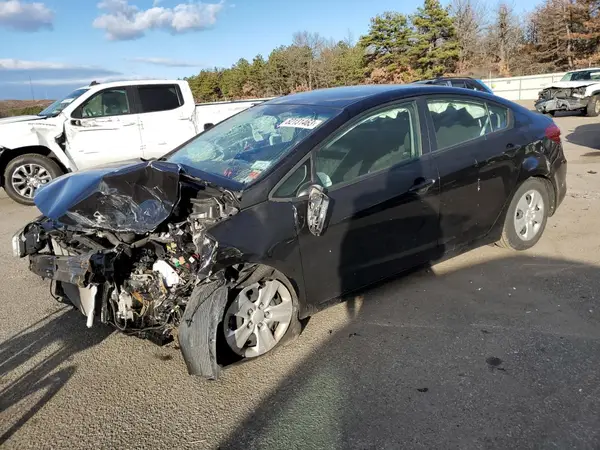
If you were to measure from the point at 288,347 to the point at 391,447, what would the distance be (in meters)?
1.16

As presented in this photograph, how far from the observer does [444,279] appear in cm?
437

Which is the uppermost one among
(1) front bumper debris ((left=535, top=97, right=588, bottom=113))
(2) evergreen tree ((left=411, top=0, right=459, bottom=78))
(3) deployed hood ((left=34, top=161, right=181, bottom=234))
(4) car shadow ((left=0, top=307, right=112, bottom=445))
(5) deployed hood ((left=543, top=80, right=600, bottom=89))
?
(2) evergreen tree ((left=411, top=0, right=459, bottom=78))

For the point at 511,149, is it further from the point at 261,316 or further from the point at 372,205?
the point at 261,316

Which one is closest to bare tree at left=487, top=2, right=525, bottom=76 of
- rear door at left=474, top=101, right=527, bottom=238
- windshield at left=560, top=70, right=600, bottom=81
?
windshield at left=560, top=70, right=600, bottom=81

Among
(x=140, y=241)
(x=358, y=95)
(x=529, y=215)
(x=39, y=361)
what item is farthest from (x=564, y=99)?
(x=39, y=361)

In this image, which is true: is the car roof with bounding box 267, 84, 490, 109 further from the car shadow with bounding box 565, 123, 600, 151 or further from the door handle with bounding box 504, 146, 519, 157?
the car shadow with bounding box 565, 123, 600, 151

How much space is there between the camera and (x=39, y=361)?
3.37 m

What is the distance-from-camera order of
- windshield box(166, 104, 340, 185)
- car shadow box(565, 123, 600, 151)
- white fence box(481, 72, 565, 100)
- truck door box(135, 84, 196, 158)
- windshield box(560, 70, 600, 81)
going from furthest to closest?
white fence box(481, 72, 565, 100) < windshield box(560, 70, 600, 81) < car shadow box(565, 123, 600, 151) < truck door box(135, 84, 196, 158) < windshield box(166, 104, 340, 185)

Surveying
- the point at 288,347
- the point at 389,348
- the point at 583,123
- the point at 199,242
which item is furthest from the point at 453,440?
the point at 583,123

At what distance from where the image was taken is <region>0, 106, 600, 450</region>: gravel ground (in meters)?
2.54

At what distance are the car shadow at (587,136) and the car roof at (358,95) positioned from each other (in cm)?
812

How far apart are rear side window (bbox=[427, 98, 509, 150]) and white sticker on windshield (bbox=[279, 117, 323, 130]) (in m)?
1.07

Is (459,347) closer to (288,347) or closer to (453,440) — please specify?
(453,440)

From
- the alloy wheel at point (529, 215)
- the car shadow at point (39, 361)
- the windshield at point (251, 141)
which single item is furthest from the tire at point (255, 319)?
the alloy wheel at point (529, 215)
